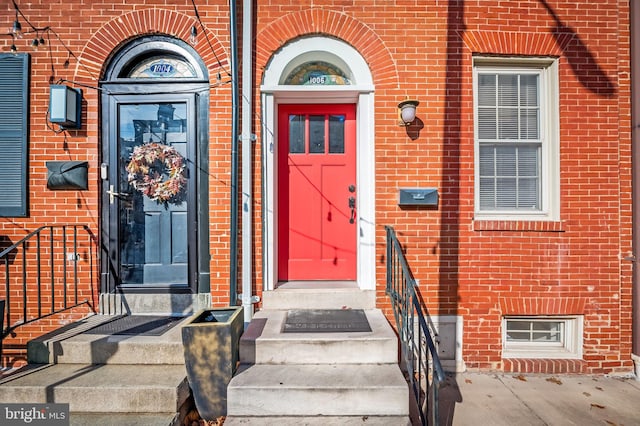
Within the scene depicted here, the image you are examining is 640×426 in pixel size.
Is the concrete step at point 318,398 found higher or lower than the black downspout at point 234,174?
lower

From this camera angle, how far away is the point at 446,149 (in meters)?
3.68

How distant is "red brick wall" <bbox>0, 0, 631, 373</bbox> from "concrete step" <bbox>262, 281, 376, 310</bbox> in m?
0.22

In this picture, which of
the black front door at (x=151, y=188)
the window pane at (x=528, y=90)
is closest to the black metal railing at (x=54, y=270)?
the black front door at (x=151, y=188)

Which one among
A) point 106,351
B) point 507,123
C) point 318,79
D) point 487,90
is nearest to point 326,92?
point 318,79

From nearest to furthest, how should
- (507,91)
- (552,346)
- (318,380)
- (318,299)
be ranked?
(318,380), (318,299), (552,346), (507,91)

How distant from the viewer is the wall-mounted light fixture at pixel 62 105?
3420 millimetres

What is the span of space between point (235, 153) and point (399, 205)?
1.95 metres

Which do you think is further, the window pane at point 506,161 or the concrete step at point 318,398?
the window pane at point 506,161

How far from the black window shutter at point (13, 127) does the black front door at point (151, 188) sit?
94 centimetres

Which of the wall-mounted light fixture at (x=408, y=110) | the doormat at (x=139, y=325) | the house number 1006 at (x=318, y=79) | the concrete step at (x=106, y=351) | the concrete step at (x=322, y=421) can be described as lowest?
the concrete step at (x=322, y=421)

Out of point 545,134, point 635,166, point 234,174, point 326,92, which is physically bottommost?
point 234,174

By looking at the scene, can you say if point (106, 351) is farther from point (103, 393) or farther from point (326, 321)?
point (326, 321)

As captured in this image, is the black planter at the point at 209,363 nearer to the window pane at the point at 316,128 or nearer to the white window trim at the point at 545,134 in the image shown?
the window pane at the point at 316,128

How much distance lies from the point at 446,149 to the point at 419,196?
646 mm
